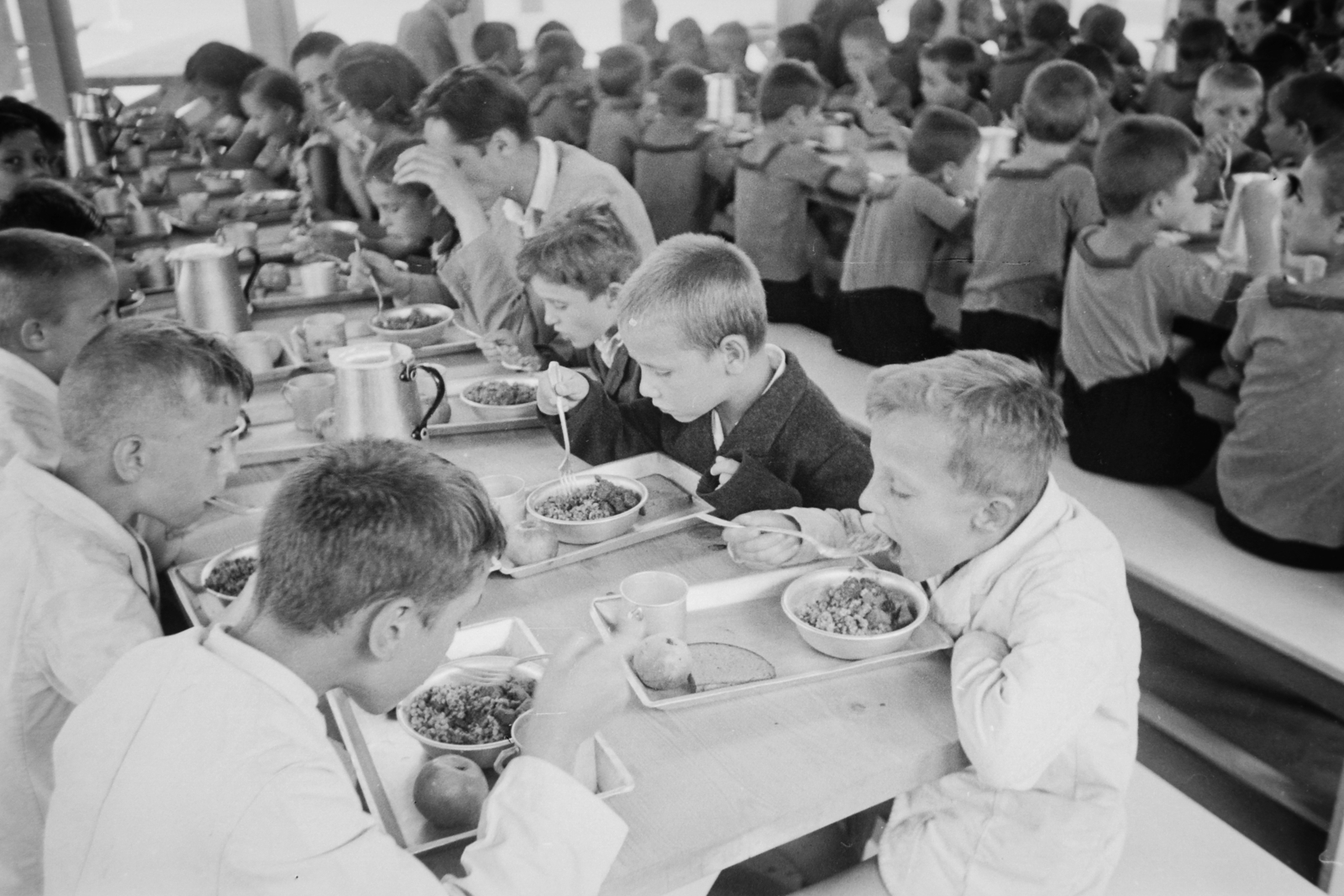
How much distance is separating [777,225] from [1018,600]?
345cm

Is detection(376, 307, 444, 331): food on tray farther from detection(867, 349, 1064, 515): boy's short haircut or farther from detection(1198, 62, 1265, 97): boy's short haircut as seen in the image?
detection(1198, 62, 1265, 97): boy's short haircut

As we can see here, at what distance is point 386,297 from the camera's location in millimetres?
3346

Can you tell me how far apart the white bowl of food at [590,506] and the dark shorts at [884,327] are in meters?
2.13

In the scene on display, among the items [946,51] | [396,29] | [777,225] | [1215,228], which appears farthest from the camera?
[396,29]

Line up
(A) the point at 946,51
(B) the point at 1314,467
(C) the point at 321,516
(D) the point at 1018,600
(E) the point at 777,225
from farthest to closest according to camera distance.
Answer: (A) the point at 946,51, (E) the point at 777,225, (B) the point at 1314,467, (D) the point at 1018,600, (C) the point at 321,516

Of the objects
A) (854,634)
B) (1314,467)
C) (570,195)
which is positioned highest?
(570,195)

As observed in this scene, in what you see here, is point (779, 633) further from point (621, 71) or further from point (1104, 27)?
point (1104, 27)

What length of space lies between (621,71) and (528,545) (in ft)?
14.3

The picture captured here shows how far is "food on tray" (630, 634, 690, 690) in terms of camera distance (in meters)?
1.32

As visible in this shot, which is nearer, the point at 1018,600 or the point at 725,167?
the point at 1018,600

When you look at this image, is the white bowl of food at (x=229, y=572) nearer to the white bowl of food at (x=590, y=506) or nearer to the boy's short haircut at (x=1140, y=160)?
the white bowl of food at (x=590, y=506)

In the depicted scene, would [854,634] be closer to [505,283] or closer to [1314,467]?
[1314,467]

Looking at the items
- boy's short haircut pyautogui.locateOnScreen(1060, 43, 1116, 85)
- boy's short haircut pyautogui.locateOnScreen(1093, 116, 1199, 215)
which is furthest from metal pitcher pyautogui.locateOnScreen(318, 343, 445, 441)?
boy's short haircut pyautogui.locateOnScreen(1060, 43, 1116, 85)

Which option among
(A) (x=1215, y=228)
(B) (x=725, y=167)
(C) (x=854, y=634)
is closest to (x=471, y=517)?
(C) (x=854, y=634)
